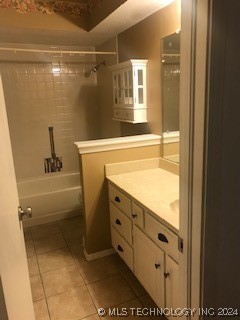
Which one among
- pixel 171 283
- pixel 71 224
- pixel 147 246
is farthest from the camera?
pixel 71 224

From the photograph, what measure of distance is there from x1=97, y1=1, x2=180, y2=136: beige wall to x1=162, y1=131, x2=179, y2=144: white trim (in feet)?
0.29

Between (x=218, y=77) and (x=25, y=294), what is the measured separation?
3.99 feet

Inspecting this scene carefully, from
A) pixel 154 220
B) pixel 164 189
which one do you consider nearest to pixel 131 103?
pixel 164 189

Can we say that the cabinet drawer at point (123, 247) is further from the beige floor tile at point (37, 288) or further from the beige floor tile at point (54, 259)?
the beige floor tile at point (37, 288)

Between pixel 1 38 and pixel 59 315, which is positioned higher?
pixel 1 38

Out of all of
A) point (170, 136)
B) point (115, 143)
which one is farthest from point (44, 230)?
point (170, 136)

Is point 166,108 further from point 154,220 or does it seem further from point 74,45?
point 74,45

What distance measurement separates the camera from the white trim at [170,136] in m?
2.10

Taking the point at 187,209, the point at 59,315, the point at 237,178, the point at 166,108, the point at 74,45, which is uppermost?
the point at 74,45

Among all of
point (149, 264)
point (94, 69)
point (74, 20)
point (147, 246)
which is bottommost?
point (149, 264)

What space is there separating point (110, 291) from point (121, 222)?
1.73 ft

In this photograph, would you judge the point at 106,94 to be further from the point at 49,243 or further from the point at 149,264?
the point at 149,264

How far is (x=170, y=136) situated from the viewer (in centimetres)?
219

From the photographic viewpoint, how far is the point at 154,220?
1.48 meters
